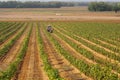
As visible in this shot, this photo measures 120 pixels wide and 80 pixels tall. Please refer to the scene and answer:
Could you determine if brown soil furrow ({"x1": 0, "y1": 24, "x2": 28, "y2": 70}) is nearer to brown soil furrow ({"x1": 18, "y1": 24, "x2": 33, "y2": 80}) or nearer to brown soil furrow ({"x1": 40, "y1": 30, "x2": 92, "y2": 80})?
brown soil furrow ({"x1": 18, "y1": 24, "x2": 33, "y2": 80})

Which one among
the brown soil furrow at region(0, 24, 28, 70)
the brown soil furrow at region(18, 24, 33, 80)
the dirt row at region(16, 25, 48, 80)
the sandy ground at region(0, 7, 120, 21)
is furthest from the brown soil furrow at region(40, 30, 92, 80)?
the sandy ground at region(0, 7, 120, 21)

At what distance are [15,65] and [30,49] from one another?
876 centimetres

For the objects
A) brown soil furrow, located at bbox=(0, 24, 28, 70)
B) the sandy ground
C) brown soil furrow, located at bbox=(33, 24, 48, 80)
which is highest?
brown soil furrow, located at bbox=(33, 24, 48, 80)

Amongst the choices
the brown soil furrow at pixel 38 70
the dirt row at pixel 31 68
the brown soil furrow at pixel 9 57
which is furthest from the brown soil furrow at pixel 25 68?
the brown soil furrow at pixel 9 57

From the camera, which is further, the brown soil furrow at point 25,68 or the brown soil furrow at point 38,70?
the brown soil furrow at point 25,68

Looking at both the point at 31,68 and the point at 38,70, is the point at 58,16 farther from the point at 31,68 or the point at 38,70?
the point at 38,70

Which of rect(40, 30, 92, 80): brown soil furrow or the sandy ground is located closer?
rect(40, 30, 92, 80): brown soil furrow

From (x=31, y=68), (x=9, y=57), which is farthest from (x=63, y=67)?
(x=9, y=57)

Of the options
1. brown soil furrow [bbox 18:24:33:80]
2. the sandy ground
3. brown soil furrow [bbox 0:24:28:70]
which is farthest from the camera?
the sandy ground

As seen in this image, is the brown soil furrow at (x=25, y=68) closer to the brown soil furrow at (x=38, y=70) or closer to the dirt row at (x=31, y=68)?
the dirt row at (x=31, y=68)

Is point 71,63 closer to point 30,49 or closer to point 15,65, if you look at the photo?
point 15,65

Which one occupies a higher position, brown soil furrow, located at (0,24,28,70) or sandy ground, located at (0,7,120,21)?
brown soil furrow, located at (0,24,28,70)

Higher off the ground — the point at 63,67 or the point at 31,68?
the point at 31,68

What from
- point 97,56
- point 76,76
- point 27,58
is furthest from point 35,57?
point 76,76
